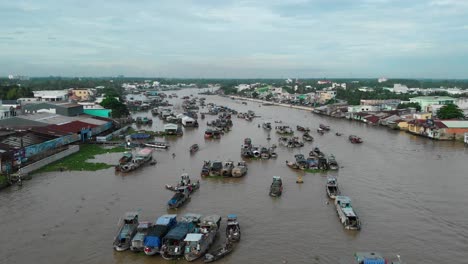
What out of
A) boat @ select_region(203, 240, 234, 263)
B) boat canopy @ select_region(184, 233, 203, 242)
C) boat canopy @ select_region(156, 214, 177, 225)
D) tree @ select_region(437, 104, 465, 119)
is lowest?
boat @ select_region(203, 240, 234, 263)

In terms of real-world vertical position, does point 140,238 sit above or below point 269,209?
above

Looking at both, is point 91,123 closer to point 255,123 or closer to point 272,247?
point 255,123

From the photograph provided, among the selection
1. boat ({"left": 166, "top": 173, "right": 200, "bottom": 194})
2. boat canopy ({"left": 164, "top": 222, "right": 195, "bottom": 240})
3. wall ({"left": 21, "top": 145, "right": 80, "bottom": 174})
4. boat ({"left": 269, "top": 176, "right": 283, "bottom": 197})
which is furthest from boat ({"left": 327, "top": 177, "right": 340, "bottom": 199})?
wall ({"left": 21, "top": 145, "right": 80, "bottom": 174})

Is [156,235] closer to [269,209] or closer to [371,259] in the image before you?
[269,209]

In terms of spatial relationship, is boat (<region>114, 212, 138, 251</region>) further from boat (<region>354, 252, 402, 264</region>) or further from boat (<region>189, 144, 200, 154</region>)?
boat (<region>189, 144, 200, 154</region>)

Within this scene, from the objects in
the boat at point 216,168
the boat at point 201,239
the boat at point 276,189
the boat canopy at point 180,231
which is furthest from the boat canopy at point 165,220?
Answer: the boat at point 216,168

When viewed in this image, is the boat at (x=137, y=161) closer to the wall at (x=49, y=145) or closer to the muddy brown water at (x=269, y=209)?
the muddy brown water at (x=269, y=209)

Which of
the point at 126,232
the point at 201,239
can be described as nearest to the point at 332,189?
the point at 201,239
